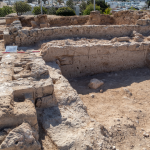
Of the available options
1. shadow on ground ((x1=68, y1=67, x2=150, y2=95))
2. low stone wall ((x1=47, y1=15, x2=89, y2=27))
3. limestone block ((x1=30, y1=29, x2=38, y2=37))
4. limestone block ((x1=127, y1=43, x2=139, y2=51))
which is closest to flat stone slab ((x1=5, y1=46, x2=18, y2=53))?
limestone block ((x1=30, y1=29, x2=38, y2=37))

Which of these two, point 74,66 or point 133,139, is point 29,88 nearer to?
point 133,139

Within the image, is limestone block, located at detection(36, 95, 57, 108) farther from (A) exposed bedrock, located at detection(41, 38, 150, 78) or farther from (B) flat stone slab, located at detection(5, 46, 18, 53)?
(B) flat stone slab, located at detection(5, 46, 18, 53)

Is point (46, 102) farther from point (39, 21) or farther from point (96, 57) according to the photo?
point (39, 21)

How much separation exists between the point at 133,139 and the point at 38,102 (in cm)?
208

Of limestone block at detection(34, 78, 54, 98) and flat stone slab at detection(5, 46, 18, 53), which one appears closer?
limestone block at detection(34, 78, 54, 98)

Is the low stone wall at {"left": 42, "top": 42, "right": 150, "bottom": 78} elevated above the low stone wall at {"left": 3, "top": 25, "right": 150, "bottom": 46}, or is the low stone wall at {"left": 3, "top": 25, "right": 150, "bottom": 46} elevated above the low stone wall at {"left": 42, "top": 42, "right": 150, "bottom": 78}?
the low stone wall at {"left": 3, "top": 25, "right": 150, "bottom": 46}

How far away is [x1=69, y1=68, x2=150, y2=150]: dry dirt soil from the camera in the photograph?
11.9 feet

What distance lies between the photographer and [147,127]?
13.0 feet

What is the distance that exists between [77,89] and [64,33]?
2467 mm

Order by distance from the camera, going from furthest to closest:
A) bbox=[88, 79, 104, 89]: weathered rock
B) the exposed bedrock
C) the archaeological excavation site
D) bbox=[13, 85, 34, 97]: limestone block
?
the exposed bedrock < bbox=[88, 79, 104, 89]: weathered rock < bbox=[13, 85, 34, 97]: limestone block < the archaeological excavation site

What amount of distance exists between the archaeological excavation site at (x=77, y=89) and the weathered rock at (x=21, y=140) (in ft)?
0.04

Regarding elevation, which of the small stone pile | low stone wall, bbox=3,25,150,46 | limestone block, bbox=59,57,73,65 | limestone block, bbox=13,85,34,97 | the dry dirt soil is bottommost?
the dry dirt soil

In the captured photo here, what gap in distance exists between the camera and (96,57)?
621 cm

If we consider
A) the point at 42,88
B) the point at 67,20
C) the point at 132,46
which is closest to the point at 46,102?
the point at 42,88
